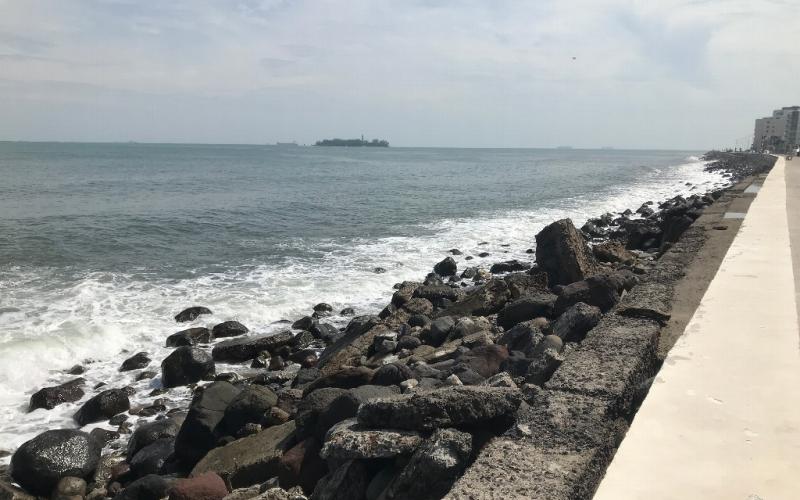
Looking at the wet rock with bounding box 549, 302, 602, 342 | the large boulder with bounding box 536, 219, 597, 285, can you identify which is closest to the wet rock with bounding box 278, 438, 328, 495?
the wet rock with bounding box 549, 302, 602, 342

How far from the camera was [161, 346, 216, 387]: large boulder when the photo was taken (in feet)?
26.2

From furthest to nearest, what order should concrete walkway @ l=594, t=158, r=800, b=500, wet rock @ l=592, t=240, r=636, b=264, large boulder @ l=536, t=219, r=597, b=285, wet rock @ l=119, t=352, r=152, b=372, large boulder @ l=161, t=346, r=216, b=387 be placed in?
wet rock @ l=592, t=240, r=636, b=264 < large boulder @ l=536, t=219, r=597, b=285 < wet rock @ l=119, t=352, r=152, b=372 < large boulder @ l=161, t=346, r=216, b=387 < concrete walkway @ l=594, t=158, r=800, b=500

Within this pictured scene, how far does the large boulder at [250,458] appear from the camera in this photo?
15.7ft

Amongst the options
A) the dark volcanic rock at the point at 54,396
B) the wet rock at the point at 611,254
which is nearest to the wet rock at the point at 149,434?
the dark volcanic rock at the point at 54,396

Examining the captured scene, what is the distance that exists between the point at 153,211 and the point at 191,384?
18.7m

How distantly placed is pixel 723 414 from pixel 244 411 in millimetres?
4284

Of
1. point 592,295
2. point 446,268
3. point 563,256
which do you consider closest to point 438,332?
point 592,295

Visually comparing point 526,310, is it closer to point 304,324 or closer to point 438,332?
point 438,332

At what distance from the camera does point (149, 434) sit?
616cm

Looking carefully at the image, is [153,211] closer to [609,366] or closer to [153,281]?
[153,281]

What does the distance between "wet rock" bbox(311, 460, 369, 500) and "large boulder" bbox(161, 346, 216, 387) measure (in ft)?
15.8

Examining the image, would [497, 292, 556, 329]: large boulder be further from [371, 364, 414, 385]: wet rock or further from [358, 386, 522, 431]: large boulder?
[358, 386, 522, 431]: large boulder

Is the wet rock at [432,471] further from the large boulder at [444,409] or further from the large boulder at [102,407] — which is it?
the large boulder at [102,407]

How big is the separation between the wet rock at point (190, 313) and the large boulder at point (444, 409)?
752 centimetres
